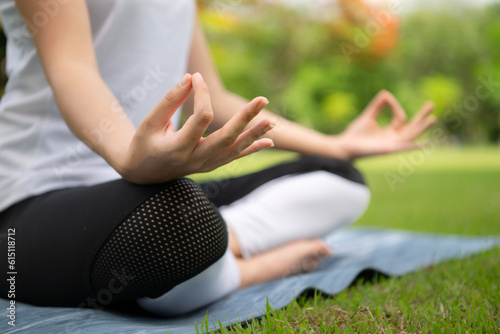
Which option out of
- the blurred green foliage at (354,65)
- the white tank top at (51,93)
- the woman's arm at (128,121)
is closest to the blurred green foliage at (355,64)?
the blurred green foliage at (354,65)

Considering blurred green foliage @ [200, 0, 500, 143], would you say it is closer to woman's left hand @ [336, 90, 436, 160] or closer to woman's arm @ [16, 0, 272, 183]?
woman's left hand @ [336, 90, 436, 160]

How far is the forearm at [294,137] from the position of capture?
133 cm

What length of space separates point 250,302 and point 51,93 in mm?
560

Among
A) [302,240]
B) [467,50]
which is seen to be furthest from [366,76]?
[302,240]

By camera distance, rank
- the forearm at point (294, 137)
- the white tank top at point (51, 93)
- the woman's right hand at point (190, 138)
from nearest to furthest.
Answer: the woman's right hand at point (190, 138)
the white tank top at point (51, 93)
the forearm at point (294, 137)

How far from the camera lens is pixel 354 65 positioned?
14.0 meters

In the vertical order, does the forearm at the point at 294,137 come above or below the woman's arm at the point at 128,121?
below

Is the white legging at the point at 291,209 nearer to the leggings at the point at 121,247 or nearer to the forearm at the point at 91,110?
the leggings at the point at 121,247

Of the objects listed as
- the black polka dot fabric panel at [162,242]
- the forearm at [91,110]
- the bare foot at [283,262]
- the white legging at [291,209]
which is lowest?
the bare foot at [283,262]

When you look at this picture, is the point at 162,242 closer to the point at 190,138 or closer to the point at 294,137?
the point at 190,138

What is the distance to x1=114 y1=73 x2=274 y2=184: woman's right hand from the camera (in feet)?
1.90

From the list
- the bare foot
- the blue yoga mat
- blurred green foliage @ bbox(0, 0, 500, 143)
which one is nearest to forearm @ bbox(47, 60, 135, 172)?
the blue yoga mat

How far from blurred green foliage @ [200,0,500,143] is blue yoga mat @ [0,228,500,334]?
11.3 meters

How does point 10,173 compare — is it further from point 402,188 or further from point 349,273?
point 402,188
